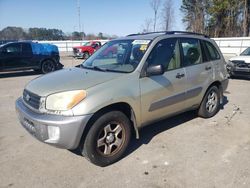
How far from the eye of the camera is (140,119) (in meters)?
3.80

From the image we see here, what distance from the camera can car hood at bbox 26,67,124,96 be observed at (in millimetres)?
3314

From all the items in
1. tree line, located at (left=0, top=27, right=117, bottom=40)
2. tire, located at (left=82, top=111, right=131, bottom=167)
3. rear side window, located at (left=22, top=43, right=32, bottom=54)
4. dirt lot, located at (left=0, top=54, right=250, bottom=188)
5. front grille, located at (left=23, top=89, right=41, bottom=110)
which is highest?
tree line, located at (left=0, top=27, right=117, bottom=40)

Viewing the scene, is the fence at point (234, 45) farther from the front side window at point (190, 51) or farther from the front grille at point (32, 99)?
the front grille at point (32, 99)

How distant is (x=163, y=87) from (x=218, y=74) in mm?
2035

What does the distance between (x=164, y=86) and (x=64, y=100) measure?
1.69 meters

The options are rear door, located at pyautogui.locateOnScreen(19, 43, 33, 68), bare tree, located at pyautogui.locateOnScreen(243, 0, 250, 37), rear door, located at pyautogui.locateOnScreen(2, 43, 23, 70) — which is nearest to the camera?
rear door, located at pyautogui.locateOnScreen(2, 43, 23, 70)

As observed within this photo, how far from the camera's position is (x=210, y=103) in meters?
5.45

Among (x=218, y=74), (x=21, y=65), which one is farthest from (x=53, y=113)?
(x=21, y=65)

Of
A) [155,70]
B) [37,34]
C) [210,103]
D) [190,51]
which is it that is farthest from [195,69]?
[37,34]

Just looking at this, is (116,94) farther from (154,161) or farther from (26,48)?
(26,48)

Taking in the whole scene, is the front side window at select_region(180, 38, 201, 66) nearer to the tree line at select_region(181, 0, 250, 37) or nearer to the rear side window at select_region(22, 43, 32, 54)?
the rear side window at select_region(22, 43, 32, 54)

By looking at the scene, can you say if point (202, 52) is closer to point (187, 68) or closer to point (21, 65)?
point (187, 68)

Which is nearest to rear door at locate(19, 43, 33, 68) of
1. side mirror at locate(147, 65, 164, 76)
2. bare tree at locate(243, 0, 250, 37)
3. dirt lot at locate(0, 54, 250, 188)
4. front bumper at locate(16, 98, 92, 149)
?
dirt lot at locate(0, 54, 250, 188)

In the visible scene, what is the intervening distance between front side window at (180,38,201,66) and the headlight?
88.5 inches
